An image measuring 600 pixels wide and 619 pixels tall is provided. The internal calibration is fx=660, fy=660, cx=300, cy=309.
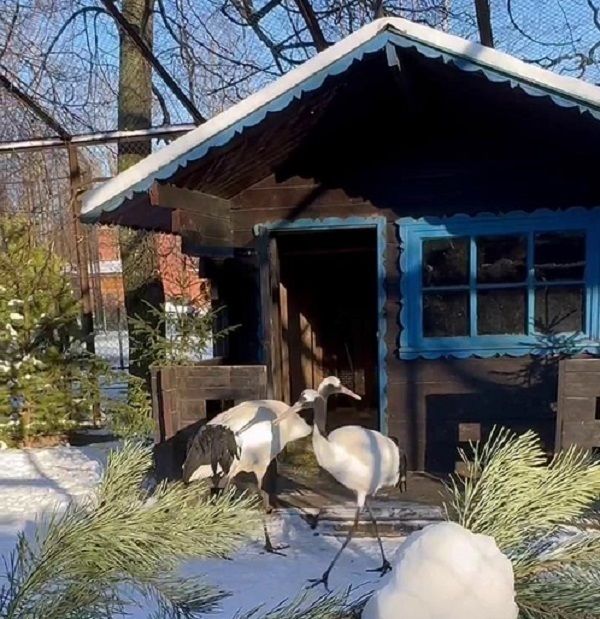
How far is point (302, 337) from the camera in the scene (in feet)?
27.5

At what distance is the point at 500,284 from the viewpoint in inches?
200

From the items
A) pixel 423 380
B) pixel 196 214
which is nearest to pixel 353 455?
pixel 423 380

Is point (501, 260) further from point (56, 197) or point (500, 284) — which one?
point (56, 197)

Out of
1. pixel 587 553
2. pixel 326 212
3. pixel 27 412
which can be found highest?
pixel 326 212

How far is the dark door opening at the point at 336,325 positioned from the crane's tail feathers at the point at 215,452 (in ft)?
12.7

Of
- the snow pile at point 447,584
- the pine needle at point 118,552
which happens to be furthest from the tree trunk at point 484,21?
the snow pile at point 447,584

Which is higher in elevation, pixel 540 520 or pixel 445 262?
pixel 445 262

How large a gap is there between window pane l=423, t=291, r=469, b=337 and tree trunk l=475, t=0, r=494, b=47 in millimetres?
2605

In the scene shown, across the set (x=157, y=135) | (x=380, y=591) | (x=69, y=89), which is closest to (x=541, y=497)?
(x=380, y=591)

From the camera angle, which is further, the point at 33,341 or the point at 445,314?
the point at 33,341

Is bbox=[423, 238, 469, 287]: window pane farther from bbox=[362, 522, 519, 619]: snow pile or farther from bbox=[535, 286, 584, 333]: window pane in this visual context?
bbox=[362, 522, 519, 619]: snow pile

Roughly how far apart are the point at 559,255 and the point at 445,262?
2.74 feet

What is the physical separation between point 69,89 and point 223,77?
1.80 meters

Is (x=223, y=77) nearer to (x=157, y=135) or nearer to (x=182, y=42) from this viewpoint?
(x=182, y=42)
